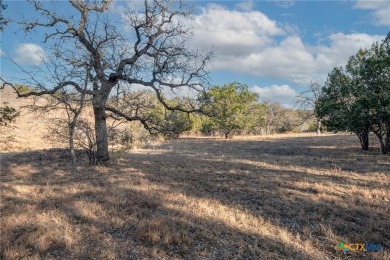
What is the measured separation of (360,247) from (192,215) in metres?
3.27

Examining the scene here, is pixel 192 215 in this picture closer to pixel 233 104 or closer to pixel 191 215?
pixel 191 215

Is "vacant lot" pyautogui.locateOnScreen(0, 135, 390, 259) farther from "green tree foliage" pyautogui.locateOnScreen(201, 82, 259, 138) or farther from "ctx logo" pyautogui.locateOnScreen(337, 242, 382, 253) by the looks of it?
"green tree foliage" pyautogui.locateOnScreen(201, 82, 259, 138)

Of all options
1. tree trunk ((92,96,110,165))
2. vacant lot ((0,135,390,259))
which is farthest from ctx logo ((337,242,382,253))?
tree trunk ((92,96,110,165))

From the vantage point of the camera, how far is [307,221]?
6.34 m

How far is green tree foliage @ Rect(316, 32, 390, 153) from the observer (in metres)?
16.0

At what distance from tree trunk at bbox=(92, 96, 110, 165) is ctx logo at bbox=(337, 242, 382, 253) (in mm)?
10888

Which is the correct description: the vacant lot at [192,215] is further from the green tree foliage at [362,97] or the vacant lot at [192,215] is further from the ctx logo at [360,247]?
the green tree foliage at [362,97]

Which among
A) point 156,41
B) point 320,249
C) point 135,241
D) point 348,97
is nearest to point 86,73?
point 156,41

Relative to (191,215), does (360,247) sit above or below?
below

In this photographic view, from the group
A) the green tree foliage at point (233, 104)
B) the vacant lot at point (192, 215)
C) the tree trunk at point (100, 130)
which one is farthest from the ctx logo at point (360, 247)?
the green tree foliage at point (233, 104)

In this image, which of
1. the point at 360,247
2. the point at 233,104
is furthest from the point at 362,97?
the point at 233,104

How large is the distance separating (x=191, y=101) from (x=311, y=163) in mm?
6907

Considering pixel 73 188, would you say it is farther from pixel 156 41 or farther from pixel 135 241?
pixel 156 41

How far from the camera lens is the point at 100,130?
1342 cm
